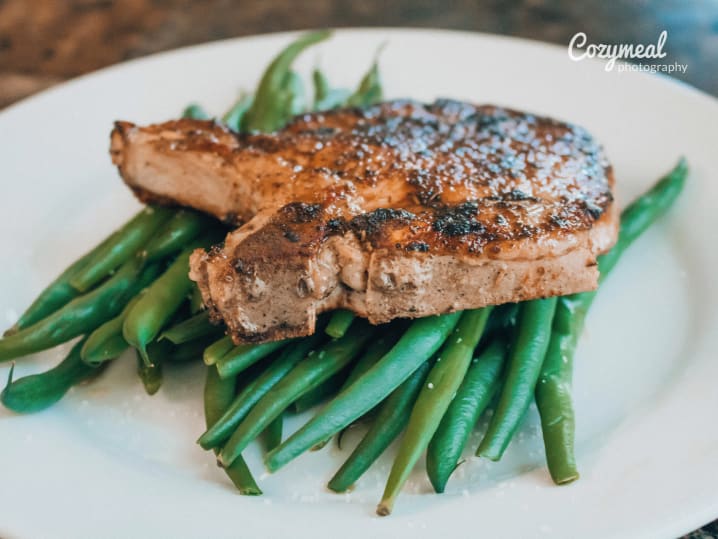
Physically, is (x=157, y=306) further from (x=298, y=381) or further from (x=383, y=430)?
(x=383, y=430)

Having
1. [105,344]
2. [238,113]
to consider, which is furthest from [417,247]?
[238,113]

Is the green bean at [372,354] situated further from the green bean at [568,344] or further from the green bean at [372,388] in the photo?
the green bean at [568,344]

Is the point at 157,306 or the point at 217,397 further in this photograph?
the point at 157,306

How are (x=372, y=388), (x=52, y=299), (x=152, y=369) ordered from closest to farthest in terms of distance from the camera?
(x=372, y=388), (x=152, y=369), (x=52, y=299)

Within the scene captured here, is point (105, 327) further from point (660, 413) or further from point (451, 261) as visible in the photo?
point (660, 413)

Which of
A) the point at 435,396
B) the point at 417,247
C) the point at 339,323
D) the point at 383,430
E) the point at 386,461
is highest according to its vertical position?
the point at 417,247

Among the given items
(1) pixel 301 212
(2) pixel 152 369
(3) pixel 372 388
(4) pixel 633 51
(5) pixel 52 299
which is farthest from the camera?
(4) pixel 633 51

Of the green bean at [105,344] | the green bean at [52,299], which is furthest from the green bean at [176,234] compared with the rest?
the green bean at [105,344]
